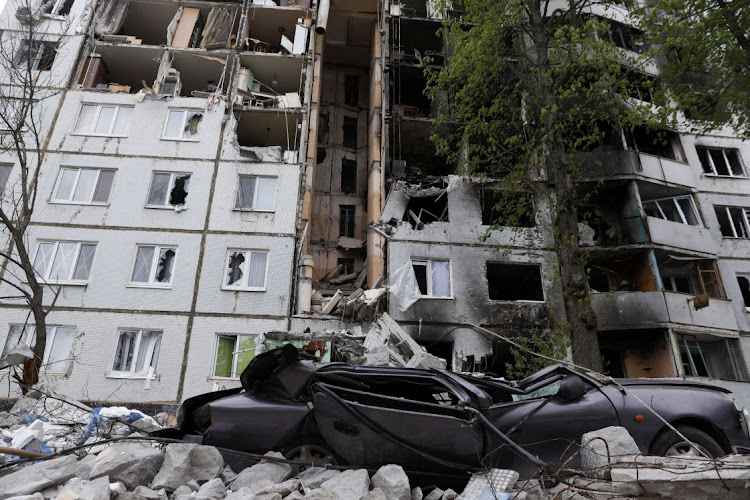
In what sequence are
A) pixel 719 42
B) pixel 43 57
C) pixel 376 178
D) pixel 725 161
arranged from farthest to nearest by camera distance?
1. pixel 725 161
2. pixel 43 57
3. pixel 376 178
4. pixel 719 42

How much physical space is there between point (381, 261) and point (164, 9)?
17.4m

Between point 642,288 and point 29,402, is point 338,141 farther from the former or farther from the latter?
point 29,402

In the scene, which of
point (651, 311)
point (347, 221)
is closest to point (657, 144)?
point (651, 311)

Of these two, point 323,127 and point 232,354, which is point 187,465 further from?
point 323,127

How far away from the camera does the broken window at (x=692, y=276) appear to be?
Answer: 20.2 m

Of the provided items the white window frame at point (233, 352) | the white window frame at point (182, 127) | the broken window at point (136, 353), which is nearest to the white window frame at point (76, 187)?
the white window frame at point (182, 127)

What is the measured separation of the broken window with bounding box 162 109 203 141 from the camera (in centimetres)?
2130

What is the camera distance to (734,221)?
22.1 meters

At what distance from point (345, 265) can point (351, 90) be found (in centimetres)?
1197

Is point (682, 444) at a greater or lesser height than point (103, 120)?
lesser

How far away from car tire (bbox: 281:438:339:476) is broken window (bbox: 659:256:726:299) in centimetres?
1861

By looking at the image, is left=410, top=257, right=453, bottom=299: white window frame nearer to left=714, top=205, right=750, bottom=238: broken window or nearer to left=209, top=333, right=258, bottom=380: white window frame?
left=209, top=333, right=258, bottom=380: white window frame

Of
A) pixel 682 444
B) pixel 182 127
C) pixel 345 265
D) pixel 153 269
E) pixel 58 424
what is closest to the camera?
pixel 682 444

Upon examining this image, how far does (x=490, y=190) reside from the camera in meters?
21.0
